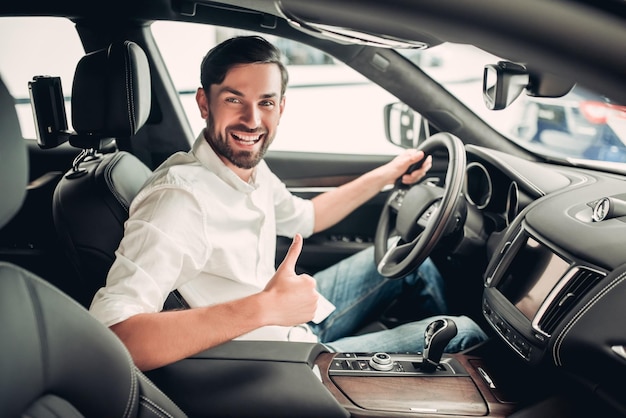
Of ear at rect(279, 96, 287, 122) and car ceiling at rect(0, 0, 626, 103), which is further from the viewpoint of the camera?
ear at rect(279, 96, 287, 122)

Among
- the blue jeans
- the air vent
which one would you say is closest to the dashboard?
the air vent

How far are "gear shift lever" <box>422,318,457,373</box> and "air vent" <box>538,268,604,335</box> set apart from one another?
0.71 feet

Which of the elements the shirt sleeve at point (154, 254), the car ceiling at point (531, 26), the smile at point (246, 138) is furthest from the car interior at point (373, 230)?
the smile at point (246, 138)

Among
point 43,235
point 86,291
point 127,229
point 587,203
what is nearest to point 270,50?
point 127,229

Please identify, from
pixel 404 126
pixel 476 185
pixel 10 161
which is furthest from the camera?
pixel 404 126

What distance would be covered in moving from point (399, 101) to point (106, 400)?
5.58 ft

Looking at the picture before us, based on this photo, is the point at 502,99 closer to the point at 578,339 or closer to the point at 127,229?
the point at 578,339

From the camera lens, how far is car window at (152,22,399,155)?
2.24 meters

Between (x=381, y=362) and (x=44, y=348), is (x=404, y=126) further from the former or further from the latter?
(x=44, y=348)

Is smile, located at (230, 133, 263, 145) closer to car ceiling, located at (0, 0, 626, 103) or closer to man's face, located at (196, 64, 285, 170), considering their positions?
man's face, located at (196, 64, 285, 170)

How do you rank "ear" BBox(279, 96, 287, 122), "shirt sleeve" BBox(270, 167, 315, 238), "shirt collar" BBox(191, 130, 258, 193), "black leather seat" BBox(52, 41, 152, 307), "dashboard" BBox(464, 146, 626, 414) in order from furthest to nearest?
"shirt sleeve" BBox(270, 167, 315, 238) → "ear" BBox(279, 96, 287, 122) → "shirt collar" BBox(191, 130, 258, 193) → "black leather seat" BBox(52, 41, 152, 307) → "dashboard" BBox(464, 146, 626, 414)

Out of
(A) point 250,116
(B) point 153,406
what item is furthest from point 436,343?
(A) point 250,116

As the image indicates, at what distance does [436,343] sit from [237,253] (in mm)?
615

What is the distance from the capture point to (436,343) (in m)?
1.45
